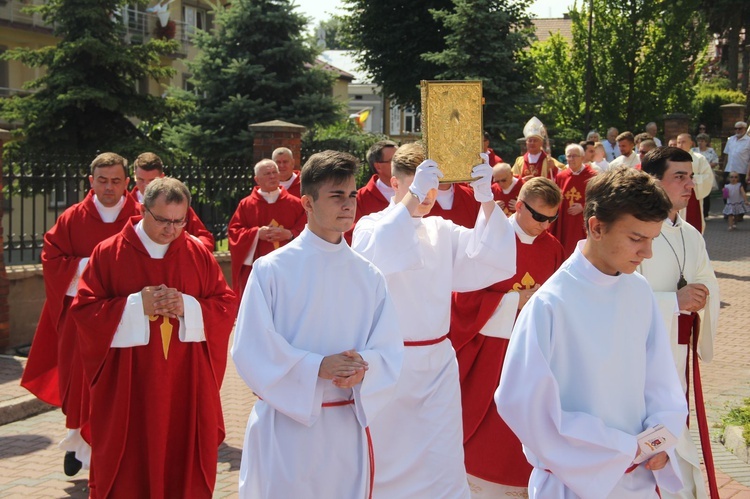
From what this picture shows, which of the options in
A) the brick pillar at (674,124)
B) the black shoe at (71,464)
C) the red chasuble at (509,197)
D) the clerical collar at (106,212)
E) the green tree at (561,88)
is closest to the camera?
the black shoe at (71,464)

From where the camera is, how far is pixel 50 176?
37.1ft

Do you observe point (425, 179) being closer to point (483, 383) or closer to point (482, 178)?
point (482, 178)

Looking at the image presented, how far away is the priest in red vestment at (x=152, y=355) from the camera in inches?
213

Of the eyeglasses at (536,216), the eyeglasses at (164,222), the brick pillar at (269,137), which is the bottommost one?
the eyeglasses at (164,222)

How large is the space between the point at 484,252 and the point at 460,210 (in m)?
2.20

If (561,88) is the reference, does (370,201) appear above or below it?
below

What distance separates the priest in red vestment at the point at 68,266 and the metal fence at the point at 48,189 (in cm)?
354

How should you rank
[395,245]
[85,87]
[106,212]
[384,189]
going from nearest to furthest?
[395,245], [106,212], [384,189], [85,87]

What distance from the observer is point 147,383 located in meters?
5.50

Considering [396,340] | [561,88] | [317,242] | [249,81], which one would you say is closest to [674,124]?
[561,88]

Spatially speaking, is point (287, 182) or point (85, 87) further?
point (85, 87)

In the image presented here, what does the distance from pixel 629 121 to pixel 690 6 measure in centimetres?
A: 328

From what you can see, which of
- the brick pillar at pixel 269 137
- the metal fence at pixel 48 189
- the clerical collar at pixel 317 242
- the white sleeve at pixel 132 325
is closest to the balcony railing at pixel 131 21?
the brick pillar at pixel 269 137

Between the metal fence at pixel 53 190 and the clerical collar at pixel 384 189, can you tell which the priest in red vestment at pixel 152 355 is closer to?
the clerical collar at pixel 384 189
